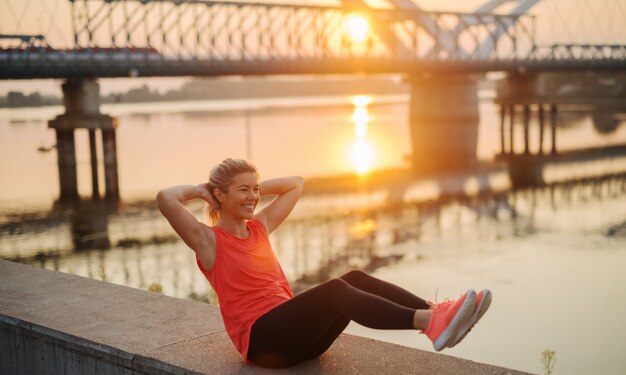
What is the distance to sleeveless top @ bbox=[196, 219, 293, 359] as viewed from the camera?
168 inches

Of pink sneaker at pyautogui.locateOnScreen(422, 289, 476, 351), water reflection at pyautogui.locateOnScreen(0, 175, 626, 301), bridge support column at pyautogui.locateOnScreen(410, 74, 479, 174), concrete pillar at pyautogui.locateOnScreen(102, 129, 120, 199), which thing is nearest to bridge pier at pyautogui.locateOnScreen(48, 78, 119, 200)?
concrete pillar at pyautogui.locateOnScreen(102, 129, 120, 199)

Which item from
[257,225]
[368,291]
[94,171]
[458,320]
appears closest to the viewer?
[458,320]

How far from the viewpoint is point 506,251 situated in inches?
647

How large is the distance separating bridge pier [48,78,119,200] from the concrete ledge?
91.1 feet

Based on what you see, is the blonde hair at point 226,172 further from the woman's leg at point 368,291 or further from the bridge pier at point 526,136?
the bridge pier at point 526,136

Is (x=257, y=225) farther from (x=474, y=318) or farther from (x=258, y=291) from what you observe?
(x=474, y=318)

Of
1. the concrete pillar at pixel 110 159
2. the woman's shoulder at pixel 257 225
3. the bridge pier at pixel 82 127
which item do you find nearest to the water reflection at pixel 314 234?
the concrete pillar at pixel 110 159

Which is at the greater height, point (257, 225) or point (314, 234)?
point (257, 225)

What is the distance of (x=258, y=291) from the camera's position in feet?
14.2

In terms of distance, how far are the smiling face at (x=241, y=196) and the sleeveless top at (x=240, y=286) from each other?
145 millimetres

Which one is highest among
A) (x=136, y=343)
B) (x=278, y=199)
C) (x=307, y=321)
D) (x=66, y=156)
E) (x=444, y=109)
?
(x=444, y=109)

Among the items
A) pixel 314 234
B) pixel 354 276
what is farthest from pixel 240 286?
pixel 314 234

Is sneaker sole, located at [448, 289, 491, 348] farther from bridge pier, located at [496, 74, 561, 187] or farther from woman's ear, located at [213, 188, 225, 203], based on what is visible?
bridge pier, located at [496, 74, 561, 187]

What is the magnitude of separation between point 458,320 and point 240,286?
4.12 feet
